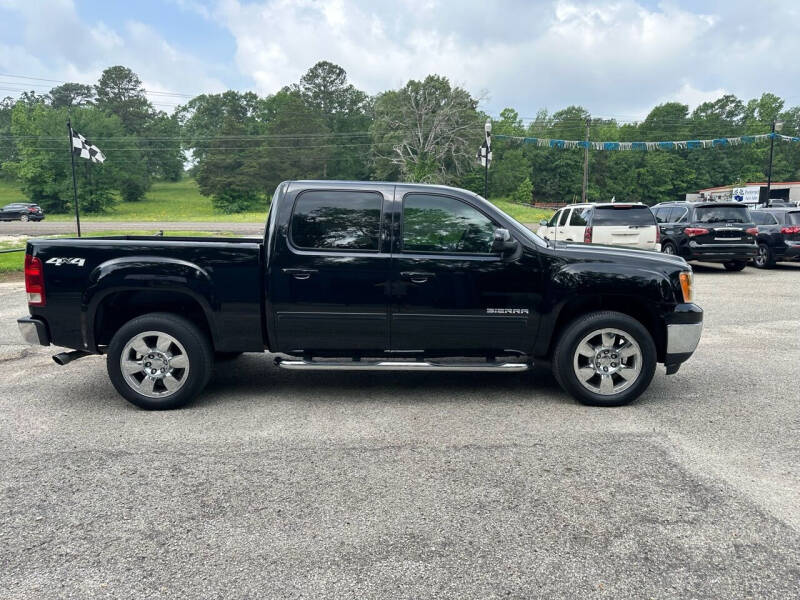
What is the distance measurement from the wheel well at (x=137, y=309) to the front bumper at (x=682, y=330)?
12.8ft

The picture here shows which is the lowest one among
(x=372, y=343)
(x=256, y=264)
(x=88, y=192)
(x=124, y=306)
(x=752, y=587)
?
(x=752, y=587)

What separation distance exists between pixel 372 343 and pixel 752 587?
3.13 m

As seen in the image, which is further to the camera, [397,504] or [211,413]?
[211,413]

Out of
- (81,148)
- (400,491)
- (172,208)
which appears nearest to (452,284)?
(400,491)

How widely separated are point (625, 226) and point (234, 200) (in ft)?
202

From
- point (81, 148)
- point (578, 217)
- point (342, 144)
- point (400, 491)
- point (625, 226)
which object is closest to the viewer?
point (400, 491)

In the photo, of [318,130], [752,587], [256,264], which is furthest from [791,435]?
[318,130]

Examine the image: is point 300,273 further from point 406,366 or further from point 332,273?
point 406,366

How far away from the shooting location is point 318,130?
75.8 m

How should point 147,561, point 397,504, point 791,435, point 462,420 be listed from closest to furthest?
point 147,561
point 397,504
point 791,435
point 462,420

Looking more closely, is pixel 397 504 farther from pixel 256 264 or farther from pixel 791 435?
pixel 791 435

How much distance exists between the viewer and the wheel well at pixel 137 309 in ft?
16.4

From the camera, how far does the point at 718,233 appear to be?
14359mm

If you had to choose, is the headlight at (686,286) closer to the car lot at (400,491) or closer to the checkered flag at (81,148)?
the car lot at (400,491)
